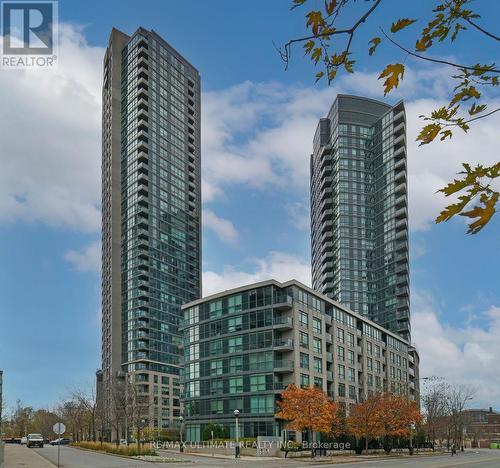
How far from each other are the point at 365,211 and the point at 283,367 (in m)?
91.2

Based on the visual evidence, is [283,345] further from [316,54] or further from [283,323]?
[316,54]

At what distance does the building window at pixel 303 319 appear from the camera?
82.8 m

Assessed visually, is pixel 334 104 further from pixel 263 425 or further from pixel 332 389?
pixel 263 425

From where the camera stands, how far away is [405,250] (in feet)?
488

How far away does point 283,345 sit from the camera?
79625 mm

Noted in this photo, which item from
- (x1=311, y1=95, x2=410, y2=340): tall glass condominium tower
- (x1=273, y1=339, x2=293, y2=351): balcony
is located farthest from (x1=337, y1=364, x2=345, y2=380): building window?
(x1=311, y1=95, x2=410, y2=340): tall glass condominium tower

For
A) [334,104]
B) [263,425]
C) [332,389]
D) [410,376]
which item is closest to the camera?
[263,425]

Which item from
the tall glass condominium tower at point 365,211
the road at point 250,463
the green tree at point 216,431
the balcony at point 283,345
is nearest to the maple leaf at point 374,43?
the road at point 250,463

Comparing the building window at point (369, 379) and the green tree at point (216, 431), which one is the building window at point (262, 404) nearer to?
the green tree at point (216, 431)

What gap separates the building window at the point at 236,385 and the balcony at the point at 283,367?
6012mm

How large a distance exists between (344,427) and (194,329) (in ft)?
84.4

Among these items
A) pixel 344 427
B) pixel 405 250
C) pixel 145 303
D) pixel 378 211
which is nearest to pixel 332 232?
pixel 378 211

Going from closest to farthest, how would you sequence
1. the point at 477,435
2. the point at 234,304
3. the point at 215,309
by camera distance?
the point at 234,304, the point at 215,309, the point at 477,435

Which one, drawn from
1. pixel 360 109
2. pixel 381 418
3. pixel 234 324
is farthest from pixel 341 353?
pixel 360 109
